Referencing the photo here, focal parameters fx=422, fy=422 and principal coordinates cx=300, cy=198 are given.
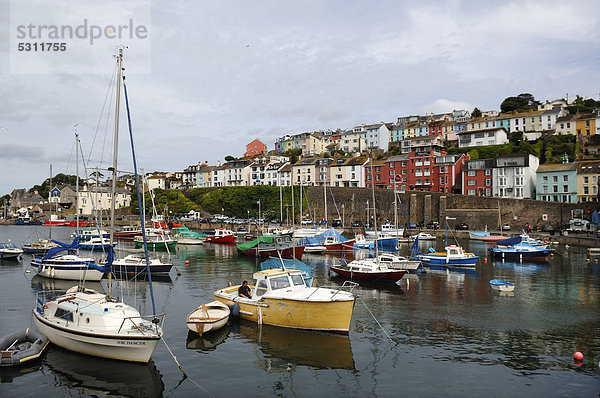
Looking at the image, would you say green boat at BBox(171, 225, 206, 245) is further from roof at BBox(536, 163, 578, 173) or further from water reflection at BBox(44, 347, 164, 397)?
roof at BBox(536, 163, 578, 173)

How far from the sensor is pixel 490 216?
7462cm

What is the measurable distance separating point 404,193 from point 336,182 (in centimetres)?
2457

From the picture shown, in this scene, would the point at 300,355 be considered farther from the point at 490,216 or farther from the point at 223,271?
the point at 490,216

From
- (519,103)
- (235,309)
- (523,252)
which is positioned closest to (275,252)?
(235,309)

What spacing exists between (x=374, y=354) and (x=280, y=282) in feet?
17.9

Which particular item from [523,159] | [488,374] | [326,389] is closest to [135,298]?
[326,389]

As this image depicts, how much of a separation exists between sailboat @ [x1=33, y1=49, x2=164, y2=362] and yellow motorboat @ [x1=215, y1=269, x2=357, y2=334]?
5331 mm

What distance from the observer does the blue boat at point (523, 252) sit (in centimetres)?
4625

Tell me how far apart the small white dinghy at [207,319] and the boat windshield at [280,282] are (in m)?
2.47

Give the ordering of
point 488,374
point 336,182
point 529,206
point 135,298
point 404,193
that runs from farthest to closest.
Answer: point 336,182
point 404,193
point 529,206
point 135,298
point 488,374

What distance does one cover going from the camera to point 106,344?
572 inches

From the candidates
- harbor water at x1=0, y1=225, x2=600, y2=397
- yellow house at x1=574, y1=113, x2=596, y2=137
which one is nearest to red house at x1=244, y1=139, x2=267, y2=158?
yellow house at x1=574, y1=113, x2=596, y2=137

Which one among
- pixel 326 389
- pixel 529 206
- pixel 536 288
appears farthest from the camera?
pixel 529 206

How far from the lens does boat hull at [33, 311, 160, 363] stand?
14.1 meters
